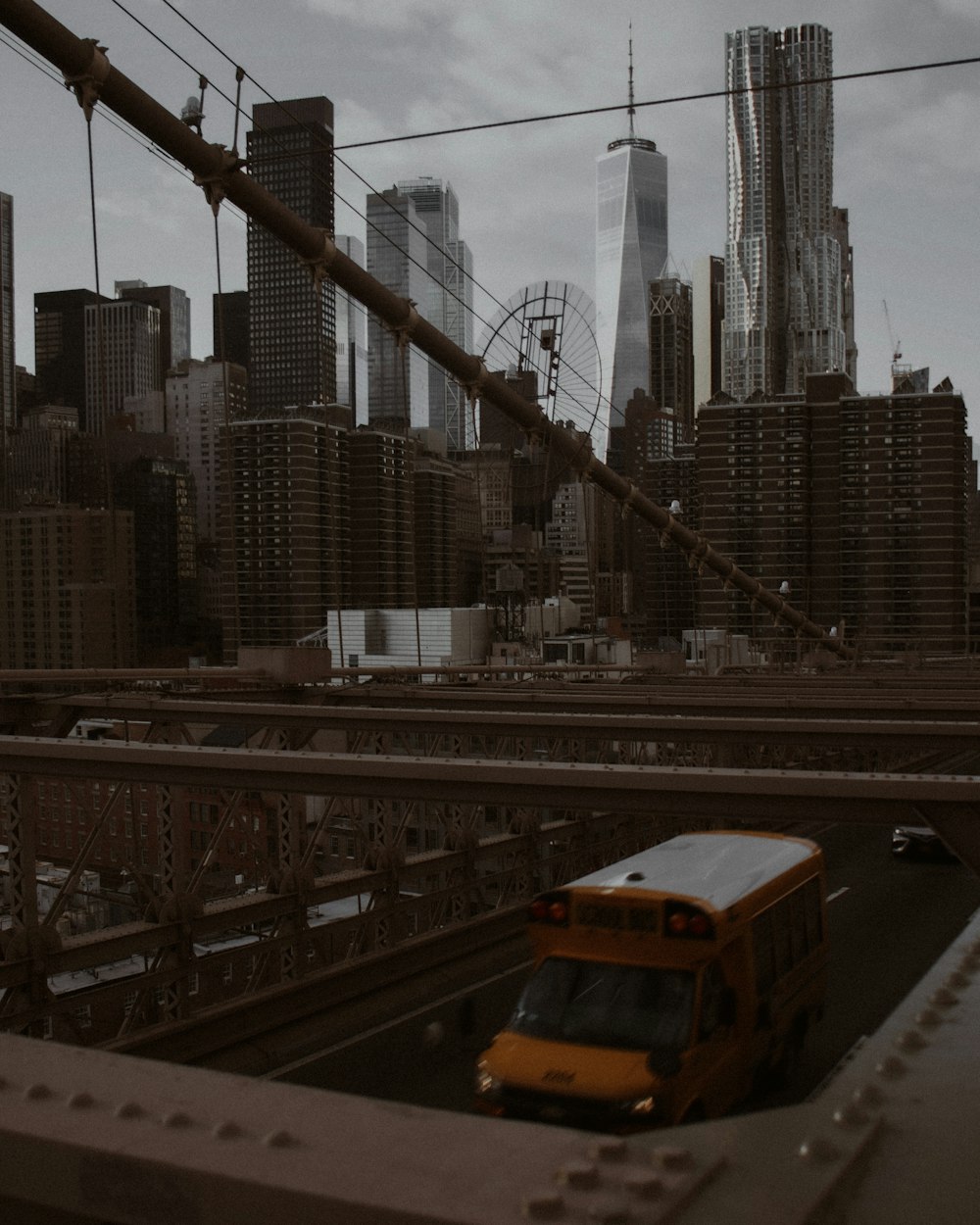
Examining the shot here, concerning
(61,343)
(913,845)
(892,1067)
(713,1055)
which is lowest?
(913,845)

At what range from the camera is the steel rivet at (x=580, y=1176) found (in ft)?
3.44

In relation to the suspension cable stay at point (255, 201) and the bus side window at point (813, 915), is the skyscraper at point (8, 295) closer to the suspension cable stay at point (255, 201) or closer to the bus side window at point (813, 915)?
the suspension cable stay at point (255, 201)

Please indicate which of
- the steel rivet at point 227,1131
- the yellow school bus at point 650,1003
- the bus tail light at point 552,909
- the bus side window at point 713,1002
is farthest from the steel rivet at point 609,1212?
the bus tail light at point 552,909

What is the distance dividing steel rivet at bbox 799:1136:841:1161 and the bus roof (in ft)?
21.7

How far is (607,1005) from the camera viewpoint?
7.51 meters

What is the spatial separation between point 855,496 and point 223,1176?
339ft

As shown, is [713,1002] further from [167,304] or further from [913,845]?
[167,304]

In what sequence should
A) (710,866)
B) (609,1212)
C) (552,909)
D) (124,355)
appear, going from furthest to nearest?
(124,355), (710,866), (552,909), (609,1212)

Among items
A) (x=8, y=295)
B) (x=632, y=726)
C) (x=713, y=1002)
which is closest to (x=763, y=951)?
(x=713, y=1002)

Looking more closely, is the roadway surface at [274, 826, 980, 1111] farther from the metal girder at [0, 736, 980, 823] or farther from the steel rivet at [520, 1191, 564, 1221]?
the steel rivet at [520, 1191, 564, 1221]

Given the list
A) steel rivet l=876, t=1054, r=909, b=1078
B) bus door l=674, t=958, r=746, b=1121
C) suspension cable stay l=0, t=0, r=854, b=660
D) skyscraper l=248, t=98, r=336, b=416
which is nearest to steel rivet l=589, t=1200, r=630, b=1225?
steel rivet l=876, t=1054, r=909, b=1078

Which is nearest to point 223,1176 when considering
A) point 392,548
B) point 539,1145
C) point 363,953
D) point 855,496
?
point 539,1145

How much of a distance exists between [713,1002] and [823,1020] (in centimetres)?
225

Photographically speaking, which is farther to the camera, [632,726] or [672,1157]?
[632,726]
